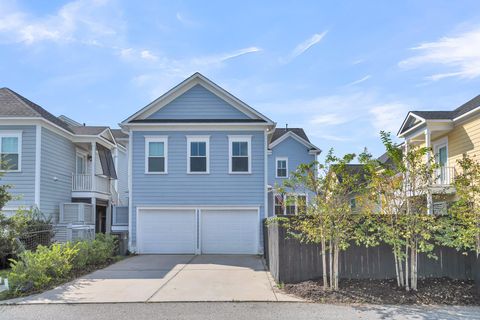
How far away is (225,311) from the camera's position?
789 centimetres

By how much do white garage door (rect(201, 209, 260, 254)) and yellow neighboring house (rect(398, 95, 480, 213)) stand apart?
22.7 ft

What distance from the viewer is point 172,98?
60.5 ft

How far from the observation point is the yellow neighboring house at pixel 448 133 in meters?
16.2

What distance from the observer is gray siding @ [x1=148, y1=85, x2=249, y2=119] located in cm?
1842

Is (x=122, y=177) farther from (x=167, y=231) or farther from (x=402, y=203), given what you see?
(x=402, y=203)

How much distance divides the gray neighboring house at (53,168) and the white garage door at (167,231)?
3.29 feet

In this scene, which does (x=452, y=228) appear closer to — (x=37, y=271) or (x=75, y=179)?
(x=37, y=271)

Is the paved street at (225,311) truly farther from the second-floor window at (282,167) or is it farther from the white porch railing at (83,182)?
the second-floor window at (282,167)

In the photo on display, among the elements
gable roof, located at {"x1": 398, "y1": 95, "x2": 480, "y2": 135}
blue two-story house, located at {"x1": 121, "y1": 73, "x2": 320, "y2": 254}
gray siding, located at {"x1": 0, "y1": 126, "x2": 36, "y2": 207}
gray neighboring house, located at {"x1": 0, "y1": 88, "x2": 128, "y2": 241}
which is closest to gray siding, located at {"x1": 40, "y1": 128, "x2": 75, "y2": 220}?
gray neighboring house, located at {"x1": 0, "y1": 88, "x2": 128, "y2": 241}

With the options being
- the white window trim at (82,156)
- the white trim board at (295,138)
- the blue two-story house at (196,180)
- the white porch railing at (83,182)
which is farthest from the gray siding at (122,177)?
the white trim board at (295,138)

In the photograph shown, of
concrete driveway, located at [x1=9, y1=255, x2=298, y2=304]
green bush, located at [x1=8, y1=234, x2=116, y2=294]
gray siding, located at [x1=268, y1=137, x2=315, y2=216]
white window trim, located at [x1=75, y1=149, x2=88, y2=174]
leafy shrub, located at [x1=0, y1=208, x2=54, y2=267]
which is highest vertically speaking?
gray siding, located at [x1=268, y1=137, x2=315, y2=216]

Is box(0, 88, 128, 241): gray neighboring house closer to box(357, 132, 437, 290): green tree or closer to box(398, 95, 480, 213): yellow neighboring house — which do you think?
box(357, 132, 437, 290): green tree

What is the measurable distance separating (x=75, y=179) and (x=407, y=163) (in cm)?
1621

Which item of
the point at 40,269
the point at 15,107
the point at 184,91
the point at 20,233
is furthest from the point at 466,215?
the point at 15,107
